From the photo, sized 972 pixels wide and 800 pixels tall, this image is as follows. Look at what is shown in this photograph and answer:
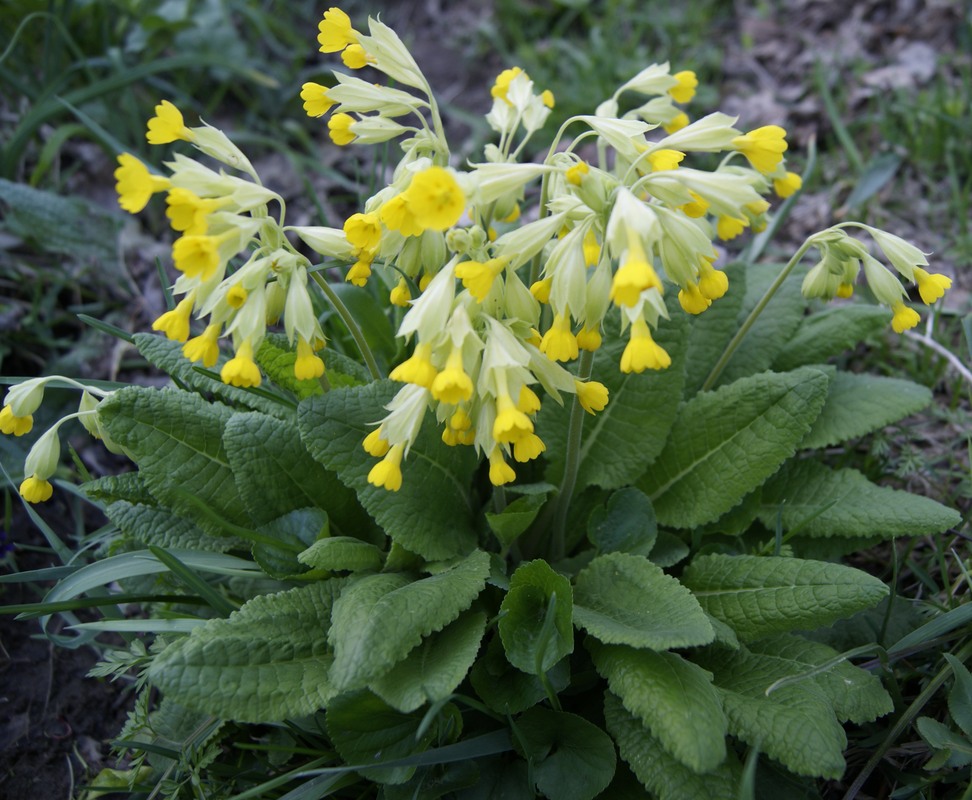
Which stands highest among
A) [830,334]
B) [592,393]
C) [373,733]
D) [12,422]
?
[592,393]

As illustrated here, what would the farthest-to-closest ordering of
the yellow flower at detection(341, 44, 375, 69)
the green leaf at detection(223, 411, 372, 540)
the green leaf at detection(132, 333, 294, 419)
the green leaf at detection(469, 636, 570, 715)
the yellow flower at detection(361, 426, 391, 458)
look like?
1. the green leaf at detection(132, 333, 294, 419)
2. the green leaf at detection(223, 411, 372, 540)
3. the yellow flower at detection(341, 44, 375, 69)
4. the green leaf at detection(469, 636, 570, 715)
5. the yellow flower at detection(361, 426, 391, 458)

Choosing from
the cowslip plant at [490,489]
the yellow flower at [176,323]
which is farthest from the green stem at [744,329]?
the yellow flower at [176,323]

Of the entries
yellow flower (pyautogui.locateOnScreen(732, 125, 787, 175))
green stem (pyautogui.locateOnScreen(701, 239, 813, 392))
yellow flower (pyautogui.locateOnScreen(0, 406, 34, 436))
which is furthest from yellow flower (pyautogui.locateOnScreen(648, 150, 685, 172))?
yellow flower (pyautogui.locateOnScreen(0, 406, 34, 436))

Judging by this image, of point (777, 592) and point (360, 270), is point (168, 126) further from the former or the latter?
point (777, 592)

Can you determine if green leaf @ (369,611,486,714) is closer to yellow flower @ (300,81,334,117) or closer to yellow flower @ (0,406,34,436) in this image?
yellow flower @ (0,406,34,436)

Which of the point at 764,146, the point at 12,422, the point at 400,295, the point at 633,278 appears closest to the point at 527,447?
the point at 633,278
